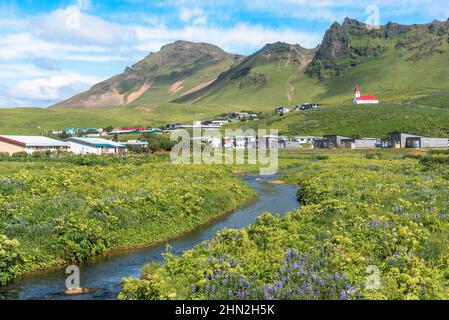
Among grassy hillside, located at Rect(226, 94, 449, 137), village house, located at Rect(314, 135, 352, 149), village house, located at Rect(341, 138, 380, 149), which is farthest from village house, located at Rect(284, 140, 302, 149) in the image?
grassy hillside, located at Rect(226, 94, 449, 137)

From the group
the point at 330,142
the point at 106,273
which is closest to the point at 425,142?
the point at 330,142

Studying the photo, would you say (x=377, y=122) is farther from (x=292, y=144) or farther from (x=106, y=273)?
(x=106, y=273)

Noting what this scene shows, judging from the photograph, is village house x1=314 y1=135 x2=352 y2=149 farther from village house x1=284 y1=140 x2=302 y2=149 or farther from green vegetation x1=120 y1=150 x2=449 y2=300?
green vegetation x1=120 y1=150 x2=449 y2=300

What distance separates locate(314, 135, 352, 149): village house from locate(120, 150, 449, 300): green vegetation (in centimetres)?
11464

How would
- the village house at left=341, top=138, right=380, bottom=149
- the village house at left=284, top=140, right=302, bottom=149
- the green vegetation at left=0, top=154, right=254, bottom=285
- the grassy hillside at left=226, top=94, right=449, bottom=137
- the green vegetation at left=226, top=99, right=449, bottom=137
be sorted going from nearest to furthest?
the green vegetation at left=0, top=154, right=254, bottom=285
the village house at left=341, top=138, right=380, bottom=149
the village house at left=284, top=140, right=302, bottom=149
the green vegetation at left=226, top=99, right=449, bottom=137
the grassy hillside at left=226, top=94, right=449, bottom=137

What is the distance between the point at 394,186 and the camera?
127ft

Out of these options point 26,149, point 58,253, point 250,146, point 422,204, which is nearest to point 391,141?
point 250,146

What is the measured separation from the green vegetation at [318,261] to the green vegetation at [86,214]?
5.52 m

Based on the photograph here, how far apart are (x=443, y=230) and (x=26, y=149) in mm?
98361

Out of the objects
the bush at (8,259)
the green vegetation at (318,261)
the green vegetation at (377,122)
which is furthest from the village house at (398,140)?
the bush at (8,259)

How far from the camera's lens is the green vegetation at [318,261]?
14.2 metres

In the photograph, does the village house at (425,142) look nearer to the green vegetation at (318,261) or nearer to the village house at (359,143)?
the village house at (359,143)

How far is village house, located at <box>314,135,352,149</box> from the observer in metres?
140
